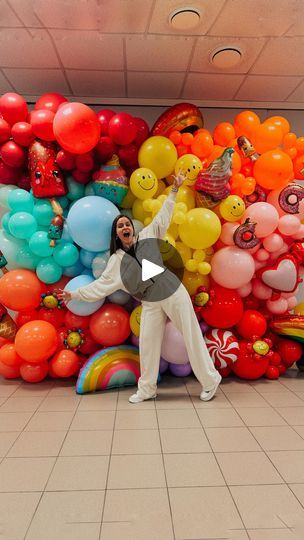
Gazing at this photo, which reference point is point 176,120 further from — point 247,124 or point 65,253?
point 65,253

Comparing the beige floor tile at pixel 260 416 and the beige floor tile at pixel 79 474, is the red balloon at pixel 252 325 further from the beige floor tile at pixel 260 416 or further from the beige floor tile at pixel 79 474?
the beige floor tile at pixel 79 474

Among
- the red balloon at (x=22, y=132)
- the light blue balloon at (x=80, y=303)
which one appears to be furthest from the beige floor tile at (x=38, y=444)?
the red balloon at (x=22, y=132)

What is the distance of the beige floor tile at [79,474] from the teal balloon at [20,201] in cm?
200

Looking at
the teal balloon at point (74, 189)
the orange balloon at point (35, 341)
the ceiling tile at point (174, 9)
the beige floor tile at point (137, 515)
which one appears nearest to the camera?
the beige floor tile at point (137, 515)

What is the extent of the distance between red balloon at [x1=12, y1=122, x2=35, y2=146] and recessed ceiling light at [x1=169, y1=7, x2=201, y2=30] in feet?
4.59

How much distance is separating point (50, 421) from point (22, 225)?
1579mm

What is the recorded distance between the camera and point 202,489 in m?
1.82

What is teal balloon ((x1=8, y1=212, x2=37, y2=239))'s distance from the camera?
2.96 meters

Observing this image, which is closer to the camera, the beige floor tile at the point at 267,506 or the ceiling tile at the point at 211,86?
the beige floor tile at the point at 267,506

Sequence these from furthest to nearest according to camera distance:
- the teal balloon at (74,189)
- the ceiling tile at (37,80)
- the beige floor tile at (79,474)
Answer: the ceiling tile at (37,80), the teal balloon at (74,189), the beige floor tile at (79,474)

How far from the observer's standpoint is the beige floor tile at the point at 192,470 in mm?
1876

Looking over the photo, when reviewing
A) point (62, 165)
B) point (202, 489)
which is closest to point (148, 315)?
point (202, 489)

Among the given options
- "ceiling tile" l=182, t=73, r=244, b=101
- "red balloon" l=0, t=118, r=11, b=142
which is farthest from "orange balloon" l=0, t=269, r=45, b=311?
"ceiling tile" l=182, t=73, r=244, b=101

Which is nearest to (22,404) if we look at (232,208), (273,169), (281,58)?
(232,208)
